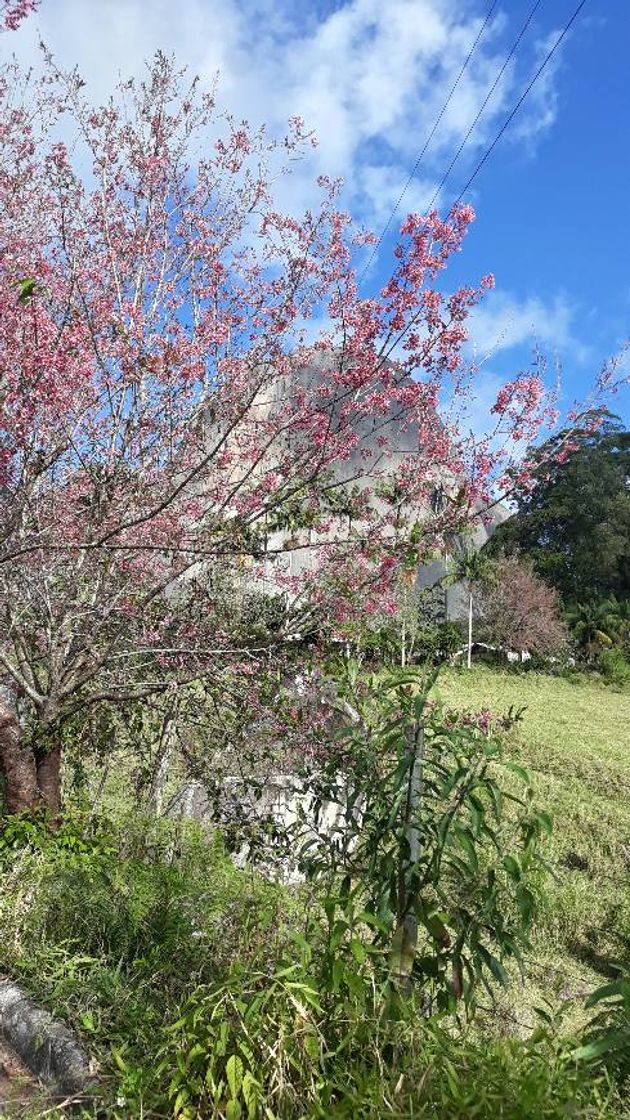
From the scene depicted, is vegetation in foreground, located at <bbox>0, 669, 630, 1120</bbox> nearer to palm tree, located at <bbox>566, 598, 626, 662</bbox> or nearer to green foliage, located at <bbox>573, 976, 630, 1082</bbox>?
green foliage, located at <bbox>573, 976, 630, 1082</bbox>

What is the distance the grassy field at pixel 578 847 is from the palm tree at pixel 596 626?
11.7 m

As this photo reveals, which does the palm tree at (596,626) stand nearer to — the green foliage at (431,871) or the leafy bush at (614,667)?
the leafy bush at (614,667)

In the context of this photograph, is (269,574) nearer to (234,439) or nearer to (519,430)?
(234,439)

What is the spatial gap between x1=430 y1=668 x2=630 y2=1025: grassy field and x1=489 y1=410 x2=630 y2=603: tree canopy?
60.2 feet

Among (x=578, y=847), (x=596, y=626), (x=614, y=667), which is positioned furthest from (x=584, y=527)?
(x=578, y=847)

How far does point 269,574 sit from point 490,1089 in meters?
4.14

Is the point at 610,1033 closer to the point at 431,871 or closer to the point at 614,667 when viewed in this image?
the point at 431,871

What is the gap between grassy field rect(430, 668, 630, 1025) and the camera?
4.86m

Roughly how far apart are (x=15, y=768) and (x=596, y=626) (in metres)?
24.7

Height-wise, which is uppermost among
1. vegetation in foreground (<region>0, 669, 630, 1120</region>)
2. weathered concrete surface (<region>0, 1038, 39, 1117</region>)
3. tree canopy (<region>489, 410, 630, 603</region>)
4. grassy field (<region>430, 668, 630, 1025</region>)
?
tree canopy (<region>489, 410, 630, 603</region>)

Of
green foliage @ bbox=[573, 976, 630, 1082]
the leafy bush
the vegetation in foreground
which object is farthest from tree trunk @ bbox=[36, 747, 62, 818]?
the leafy bush

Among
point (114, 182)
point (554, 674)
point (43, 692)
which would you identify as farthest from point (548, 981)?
point (554, 674)

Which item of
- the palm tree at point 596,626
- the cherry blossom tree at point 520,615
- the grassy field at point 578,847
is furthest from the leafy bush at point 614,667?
the grassy field at point 578,847

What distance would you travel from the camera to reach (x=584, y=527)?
33656 millimetres
